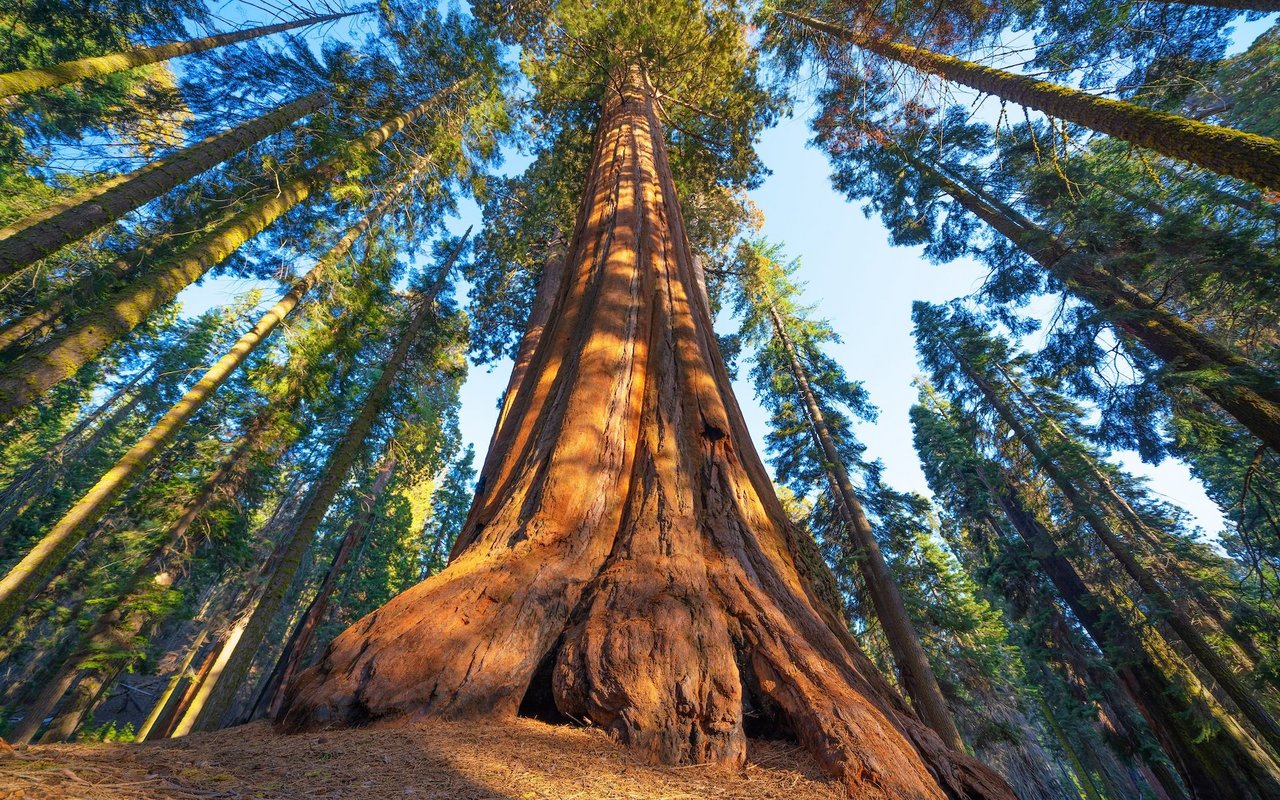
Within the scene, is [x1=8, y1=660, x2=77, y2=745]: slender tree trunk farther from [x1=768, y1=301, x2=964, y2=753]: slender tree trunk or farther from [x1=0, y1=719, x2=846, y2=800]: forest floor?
[x1=768, y1=301, x2=964, y2=753]: slender tree trunk

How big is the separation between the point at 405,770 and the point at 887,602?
26.3 ft

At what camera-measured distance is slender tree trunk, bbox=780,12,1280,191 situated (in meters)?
3.03

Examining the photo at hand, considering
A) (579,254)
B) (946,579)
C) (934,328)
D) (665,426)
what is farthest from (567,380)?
(934,328)

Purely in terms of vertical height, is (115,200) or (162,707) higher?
(115,200)

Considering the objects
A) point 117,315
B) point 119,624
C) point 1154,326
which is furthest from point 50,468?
point 1154,326

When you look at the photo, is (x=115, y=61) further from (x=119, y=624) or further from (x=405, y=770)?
(x=405, y=770)

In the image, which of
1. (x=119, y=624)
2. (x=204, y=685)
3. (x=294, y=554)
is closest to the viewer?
(x=294, y=554)

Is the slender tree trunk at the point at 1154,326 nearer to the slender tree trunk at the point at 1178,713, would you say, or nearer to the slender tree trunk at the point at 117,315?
the slender tree trunk at the point at 1178,713

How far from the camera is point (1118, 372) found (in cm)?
627

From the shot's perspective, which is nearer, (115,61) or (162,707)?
(115,61)

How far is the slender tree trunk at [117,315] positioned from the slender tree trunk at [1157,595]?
45.9ft

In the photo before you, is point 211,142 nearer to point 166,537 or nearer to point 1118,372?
point 166,537

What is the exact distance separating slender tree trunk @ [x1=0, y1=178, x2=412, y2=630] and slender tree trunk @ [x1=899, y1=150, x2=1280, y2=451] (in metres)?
12.1

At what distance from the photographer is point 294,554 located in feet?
21.8
